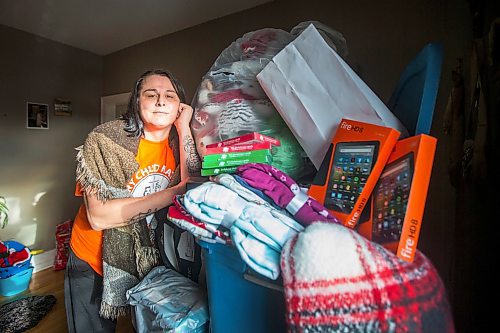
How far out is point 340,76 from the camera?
0.50 m

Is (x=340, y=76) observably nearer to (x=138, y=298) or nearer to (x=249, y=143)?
(x=249, y=143)

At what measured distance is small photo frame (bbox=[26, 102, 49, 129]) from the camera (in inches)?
34.2

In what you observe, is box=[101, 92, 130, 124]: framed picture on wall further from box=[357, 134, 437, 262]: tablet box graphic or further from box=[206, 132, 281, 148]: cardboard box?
box=[357, 134, 437, 262]: tablet box graphic

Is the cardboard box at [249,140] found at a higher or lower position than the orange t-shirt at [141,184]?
higher

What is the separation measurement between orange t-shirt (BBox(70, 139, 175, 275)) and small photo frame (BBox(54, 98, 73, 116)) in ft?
1.09

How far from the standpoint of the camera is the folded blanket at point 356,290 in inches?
11.0

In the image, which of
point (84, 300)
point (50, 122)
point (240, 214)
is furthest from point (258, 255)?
point (50, 122)

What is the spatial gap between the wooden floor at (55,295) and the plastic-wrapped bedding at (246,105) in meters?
0.69

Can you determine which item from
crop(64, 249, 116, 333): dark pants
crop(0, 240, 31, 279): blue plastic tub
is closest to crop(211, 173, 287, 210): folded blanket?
crop(64, 249, 116, 333): dark pants

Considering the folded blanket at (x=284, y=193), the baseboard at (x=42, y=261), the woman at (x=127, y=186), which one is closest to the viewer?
the folded blanket at (x=284, y=193)

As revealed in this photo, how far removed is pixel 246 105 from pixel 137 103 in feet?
1.24

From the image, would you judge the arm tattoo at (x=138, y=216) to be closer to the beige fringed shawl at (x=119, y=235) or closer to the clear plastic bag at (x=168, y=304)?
the beige fringed shawl at (x=119, y=235)

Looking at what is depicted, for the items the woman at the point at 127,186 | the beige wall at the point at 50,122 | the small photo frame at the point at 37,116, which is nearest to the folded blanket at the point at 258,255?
the woman at the point at 127,186

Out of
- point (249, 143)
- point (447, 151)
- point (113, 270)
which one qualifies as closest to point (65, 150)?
point (113, 270)
